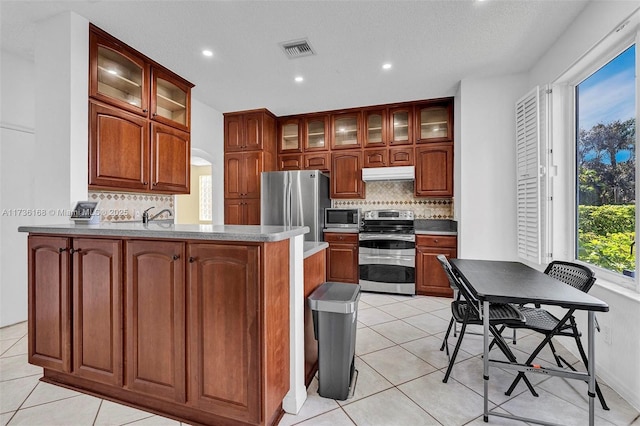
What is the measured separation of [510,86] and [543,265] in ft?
6.77

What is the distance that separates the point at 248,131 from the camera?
463cm

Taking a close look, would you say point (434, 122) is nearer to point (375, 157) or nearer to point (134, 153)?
point (375, 157)

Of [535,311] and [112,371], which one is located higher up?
[535,311]

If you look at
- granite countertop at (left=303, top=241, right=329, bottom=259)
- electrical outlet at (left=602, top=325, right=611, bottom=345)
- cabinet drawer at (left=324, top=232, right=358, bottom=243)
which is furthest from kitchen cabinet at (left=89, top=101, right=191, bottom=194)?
electrical outlet at (left=602, top=325, right=611, bottom=345)

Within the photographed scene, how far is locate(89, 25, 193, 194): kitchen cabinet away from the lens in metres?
2.51

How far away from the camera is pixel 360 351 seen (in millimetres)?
2414

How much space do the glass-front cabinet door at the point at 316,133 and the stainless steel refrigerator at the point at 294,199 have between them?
2.08 feet

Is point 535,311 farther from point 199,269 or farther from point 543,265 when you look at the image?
point 199,269

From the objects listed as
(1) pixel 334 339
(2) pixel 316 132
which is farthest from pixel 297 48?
(1) pixel 334 339

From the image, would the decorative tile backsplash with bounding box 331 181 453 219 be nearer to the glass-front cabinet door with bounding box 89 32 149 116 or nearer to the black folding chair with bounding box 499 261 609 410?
the black folding chair with bounding box 499 261 609 410

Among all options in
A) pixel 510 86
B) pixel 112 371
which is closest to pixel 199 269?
pixel 112 371

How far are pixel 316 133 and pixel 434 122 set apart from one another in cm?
181

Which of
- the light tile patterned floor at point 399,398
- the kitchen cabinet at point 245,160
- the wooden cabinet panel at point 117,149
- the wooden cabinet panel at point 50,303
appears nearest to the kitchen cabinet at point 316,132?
the kitchen cabinet at point 245,160

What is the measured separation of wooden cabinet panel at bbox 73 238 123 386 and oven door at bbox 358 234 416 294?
308 centimetres
